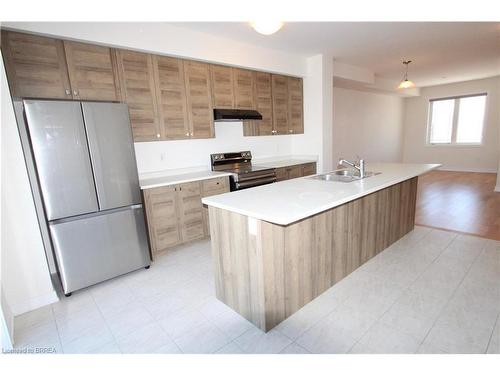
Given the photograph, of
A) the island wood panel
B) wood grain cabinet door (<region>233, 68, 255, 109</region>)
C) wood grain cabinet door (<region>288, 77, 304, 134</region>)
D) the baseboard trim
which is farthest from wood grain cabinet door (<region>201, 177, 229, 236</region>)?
wood grain cabinet door (<region>288, 77, 304, 134</region>)

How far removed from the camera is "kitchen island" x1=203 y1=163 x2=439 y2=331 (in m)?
1.73

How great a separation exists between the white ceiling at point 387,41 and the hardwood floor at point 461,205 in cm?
262

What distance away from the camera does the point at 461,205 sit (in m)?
4.54

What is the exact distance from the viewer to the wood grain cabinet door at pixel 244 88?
3.87 m

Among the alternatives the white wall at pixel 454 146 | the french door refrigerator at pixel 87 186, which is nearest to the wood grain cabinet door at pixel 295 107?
the french door refrigerator at pixel 87 186

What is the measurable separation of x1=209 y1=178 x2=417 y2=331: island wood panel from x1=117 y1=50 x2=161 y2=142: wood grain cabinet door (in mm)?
1678

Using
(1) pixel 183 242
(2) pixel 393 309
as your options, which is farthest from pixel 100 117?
(2) pixel 393 309

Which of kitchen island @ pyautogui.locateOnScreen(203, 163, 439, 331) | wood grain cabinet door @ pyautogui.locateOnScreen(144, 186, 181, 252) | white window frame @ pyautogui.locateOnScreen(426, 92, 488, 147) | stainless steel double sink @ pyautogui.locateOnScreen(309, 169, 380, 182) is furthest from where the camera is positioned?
white window frame @ pyautogui.locateOnScreen(426, 92, 488, 147)

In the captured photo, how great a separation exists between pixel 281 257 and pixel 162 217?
1782mm

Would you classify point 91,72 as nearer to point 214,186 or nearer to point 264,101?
point 214,186

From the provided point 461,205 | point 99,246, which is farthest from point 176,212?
point 461,205

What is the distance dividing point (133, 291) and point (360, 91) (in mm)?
7054

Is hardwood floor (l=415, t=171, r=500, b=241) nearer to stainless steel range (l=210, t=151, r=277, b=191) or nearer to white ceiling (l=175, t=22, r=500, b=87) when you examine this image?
stainless steel range (l=210, t=151, r=277, b=191)
